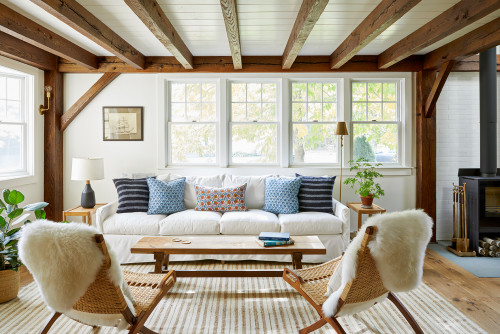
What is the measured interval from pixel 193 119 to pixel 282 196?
1829 mm

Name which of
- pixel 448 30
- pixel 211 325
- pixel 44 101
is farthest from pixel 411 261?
pixel 44 101

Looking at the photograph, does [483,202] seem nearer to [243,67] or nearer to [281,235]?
[281,235]

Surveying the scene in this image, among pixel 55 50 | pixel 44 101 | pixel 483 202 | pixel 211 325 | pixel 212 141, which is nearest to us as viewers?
pixel 211 325

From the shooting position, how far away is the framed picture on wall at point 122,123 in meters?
5.37

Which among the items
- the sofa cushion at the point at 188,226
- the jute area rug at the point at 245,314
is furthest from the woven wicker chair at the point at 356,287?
the sofa cushion at the point at 188,226

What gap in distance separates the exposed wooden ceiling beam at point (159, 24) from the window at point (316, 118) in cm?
175

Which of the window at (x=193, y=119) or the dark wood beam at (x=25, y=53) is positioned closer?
the dark wood beam at (x=25, y=53)

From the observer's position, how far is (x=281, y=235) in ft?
11.0

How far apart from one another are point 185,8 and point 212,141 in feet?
7.79

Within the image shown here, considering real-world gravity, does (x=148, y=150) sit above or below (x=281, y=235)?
above

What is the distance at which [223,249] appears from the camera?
3.14m

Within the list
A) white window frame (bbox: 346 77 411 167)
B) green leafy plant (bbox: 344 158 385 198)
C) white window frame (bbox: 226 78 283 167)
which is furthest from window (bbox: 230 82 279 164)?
green leafy plant (bbox: 344 158 385 198)

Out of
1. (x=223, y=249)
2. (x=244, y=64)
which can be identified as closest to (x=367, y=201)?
(x=223, y=249)

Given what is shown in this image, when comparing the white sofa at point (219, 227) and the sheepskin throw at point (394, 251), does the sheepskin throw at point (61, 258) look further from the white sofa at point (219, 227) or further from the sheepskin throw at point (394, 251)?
the white sofa at point (219, 227)
